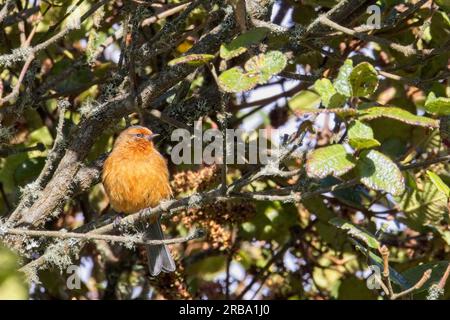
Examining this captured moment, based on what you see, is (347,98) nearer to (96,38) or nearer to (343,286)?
(96,38)

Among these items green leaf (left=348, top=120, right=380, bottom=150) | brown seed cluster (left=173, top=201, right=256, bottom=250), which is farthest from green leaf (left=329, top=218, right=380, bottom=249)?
brown seed cluster (left=173, top=201, right=256, bottom=250)

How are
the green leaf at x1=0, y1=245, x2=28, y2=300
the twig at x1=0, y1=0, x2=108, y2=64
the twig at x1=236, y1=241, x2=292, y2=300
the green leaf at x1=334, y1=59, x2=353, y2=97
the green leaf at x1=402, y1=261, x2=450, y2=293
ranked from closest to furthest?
the green leaf at x1=0, y1=245, x2=28, y2=300 → the green leaf at x1=334, y1=59, x2=353, y2=97 → the green leaf at x1=402, y1=261, x2=450, y2=293 → the twig at x1=0, y1=0, x2=108, y2=64 → the twig at x1=236, y1=241, x2=292, y2=300

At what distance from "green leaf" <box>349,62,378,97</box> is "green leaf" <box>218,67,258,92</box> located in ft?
1.12

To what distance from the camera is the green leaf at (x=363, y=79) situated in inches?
110

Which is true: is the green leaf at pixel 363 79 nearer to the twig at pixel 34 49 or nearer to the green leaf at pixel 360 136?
the green leaf at pixel 360 136

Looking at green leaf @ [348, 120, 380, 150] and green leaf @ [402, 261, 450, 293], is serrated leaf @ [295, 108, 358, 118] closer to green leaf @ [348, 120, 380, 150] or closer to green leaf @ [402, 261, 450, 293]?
green leaf @ [348, 120, 380, 150]

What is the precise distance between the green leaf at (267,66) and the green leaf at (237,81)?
27 mm

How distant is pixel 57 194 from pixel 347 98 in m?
1.50

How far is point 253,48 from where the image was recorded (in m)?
3.50

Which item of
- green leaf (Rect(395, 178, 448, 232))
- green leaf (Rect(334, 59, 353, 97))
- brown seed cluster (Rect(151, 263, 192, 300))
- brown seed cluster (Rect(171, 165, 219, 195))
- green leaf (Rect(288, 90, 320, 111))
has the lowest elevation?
brown seed cluster (Rect(151, 263, 192, 300))

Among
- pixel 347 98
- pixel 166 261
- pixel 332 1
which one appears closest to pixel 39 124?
pixel 166 261

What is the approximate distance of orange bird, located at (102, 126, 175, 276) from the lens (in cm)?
446

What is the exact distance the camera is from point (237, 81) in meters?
2.86

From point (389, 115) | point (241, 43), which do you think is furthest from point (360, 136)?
point (241, 43)
